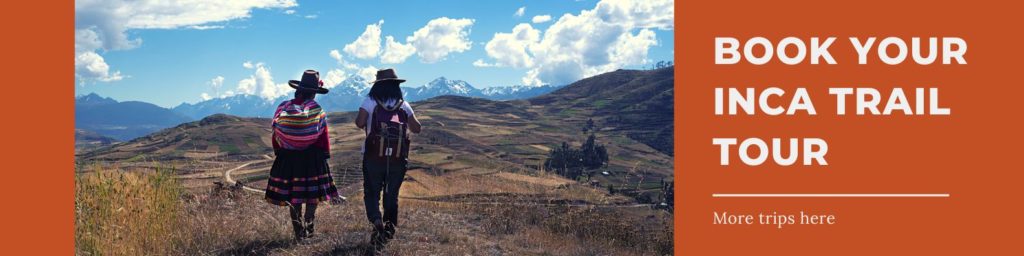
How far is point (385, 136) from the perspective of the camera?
298 inches

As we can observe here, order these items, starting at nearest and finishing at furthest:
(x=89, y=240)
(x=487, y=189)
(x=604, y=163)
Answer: (x=89, y=240)
(x=487, y=189)
(x=604, y=163)

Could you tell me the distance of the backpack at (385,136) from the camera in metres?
7.56

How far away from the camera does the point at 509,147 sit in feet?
Answer: 465

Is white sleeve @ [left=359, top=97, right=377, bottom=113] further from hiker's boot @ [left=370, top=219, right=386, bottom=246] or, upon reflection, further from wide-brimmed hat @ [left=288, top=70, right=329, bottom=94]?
hiker's boot @ [left=370, top=219, right=386, bottom=246]

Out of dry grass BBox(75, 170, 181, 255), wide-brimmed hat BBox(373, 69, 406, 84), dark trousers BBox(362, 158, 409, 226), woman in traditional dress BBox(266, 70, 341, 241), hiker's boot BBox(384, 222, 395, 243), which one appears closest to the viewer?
dry grass BBox(75, 170, 181, 255)

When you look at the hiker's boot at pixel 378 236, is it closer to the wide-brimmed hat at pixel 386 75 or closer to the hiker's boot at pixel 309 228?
the hiker's boot at pixel 309 228

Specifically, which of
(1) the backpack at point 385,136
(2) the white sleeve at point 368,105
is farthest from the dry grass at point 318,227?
(2) the white sleeve at point 368,105

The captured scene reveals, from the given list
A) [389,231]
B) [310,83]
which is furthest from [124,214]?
[389,231]

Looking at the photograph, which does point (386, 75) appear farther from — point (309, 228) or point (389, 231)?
point (309, 228)

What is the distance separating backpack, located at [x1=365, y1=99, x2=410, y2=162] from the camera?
7.56 m

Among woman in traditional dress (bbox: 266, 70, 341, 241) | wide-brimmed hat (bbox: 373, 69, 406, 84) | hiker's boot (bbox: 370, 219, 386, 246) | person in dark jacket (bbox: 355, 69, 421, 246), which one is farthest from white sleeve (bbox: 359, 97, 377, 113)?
hiker's boot (bbox: 370, 219, 386, 246)
